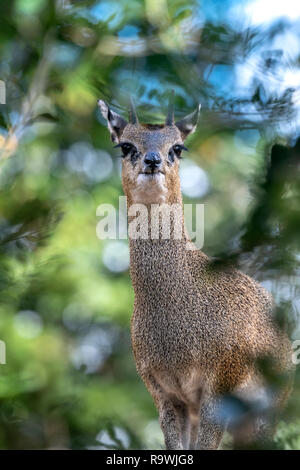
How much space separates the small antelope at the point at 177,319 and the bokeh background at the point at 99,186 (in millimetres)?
227

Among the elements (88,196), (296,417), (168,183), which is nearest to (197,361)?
(168,183)

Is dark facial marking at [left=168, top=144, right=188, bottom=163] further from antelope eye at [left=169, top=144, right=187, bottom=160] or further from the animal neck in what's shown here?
the animal neck

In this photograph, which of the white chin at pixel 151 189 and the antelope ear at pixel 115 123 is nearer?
the white chin at pixel 151 189

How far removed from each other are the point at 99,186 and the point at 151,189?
5.37 m

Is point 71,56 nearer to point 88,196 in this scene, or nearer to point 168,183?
point 88,196

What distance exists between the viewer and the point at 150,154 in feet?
11.2

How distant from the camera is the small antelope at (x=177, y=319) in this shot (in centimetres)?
332

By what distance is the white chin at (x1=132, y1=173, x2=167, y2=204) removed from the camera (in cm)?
338

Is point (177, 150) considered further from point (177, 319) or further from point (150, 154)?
point (177, 319)

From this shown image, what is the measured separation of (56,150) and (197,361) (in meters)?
6.34

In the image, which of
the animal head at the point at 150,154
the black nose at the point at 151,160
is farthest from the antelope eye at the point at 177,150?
the black nose at the point at 151,160

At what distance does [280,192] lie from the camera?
119cm

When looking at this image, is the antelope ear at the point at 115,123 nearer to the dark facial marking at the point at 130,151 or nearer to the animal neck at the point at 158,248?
the dark facial marking at the point at 130,151

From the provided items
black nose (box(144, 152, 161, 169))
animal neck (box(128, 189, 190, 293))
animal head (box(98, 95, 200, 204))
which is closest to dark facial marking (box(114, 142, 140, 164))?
animal head (box(98, 95, 200, 204))
